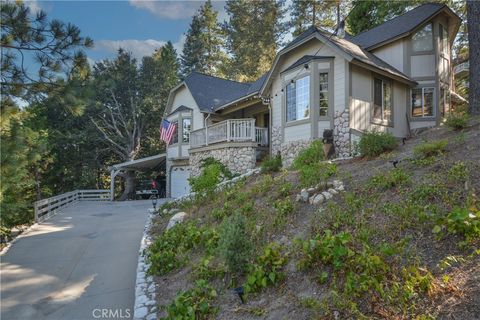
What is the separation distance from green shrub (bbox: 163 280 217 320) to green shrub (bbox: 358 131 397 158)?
5.32m

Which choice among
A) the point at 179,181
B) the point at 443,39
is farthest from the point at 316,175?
the point at 179,181

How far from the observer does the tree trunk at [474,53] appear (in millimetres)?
9430

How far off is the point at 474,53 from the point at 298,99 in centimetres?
574

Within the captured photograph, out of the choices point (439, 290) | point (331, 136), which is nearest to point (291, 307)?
point (439, 290)

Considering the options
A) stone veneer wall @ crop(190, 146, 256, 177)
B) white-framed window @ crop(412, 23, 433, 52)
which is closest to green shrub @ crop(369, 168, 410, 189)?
stone veneer wall @ crop(190, 146, 256, 177)

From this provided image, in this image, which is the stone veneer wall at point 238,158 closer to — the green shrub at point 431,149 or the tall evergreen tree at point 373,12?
the green shrub at point 431,149

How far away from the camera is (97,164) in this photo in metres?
25.5

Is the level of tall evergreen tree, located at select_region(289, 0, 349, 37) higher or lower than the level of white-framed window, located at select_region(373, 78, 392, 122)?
higher

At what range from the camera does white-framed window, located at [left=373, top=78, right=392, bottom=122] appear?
11.0 m

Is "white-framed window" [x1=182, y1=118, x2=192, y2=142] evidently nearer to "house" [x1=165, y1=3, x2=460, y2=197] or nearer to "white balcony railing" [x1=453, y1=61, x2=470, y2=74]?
"house" [x1=165, y1=3, x2=460, y2=197]

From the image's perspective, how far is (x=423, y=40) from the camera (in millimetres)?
12570

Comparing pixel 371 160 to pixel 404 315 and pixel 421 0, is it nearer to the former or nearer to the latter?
pixel 404 315

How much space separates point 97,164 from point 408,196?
2583cm

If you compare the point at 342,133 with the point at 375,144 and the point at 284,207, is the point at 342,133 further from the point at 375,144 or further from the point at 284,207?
the point at 284,207
